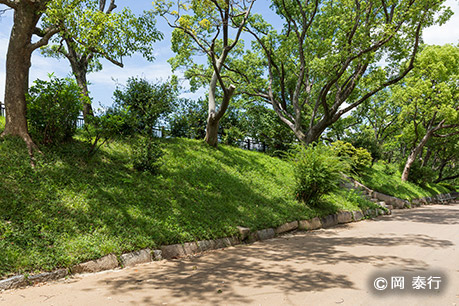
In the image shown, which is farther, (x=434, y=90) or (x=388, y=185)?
(x=434, y=90)

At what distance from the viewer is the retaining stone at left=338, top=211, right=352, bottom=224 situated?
34.5 ft

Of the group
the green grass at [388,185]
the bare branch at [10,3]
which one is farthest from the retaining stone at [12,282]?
the green grass at [388,185]

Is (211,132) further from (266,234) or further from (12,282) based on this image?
(12,282)

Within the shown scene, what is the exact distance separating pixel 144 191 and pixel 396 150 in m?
40.1

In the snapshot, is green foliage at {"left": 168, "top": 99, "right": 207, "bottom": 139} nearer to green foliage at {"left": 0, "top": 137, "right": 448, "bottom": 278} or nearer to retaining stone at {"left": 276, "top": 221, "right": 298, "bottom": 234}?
green foliage at {"left": 0, "top": 137, "right": 448, "bottom": 278}

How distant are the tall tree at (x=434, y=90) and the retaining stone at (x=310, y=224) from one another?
53.4ft

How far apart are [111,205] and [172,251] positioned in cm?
169

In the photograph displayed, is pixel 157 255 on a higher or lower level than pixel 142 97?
lower

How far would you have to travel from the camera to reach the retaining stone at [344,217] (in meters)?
10.5

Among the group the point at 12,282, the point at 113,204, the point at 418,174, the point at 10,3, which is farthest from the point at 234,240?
the point at 418,174

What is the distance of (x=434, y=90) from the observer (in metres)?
20.5

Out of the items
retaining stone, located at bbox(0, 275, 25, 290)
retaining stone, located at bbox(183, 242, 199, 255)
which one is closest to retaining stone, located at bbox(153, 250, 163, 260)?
retaining stone, located at bbox(183, 242, 199, 255)

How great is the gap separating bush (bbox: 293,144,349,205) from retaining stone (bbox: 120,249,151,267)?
253 inches

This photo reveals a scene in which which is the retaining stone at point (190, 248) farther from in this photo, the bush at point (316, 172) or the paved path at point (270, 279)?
the bush at point (316, 172)
